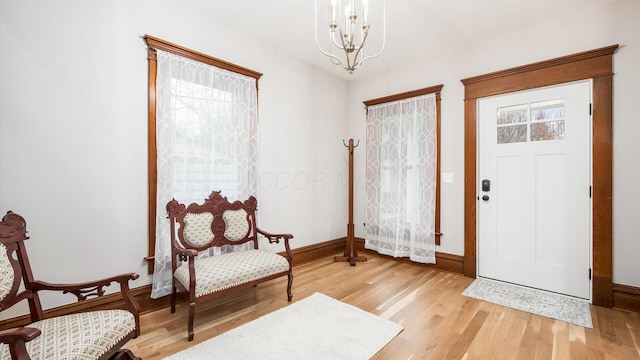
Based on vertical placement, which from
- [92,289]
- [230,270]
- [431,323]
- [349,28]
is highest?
[349,28]

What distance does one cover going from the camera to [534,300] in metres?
2.76

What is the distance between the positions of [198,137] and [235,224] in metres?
0.99

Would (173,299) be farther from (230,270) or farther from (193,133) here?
(193,133)

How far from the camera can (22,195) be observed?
195cm

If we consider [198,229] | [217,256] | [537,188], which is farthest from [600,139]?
[198,229]

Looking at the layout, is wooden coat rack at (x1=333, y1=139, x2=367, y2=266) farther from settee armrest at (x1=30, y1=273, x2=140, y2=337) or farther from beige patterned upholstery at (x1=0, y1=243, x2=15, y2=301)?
beige patterned upholstery at (x1=0, y1=243, x2=15, y2=301)

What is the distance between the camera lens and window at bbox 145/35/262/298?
2.53 m

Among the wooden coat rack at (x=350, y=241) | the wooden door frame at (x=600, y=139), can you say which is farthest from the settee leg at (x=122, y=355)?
the wooden door frame at (x=600, y=139)

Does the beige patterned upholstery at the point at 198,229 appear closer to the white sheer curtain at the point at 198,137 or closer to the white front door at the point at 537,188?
the white sheer curtain at the point at 198,137

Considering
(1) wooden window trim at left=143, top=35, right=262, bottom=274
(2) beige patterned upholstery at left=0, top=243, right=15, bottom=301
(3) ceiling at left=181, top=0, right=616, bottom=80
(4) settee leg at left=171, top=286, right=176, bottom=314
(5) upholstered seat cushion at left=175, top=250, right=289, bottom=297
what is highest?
(3) ceiling at left=181, top=0, right=616, bottom=80

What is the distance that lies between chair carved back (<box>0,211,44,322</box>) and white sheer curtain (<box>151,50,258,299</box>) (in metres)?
0.93

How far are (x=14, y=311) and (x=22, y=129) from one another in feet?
4.27

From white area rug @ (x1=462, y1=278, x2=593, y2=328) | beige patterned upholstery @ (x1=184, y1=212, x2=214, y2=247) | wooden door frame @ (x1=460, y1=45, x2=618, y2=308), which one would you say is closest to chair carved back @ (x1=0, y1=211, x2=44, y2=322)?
beige patterned upholstery @ (x1=184, y1=212, x2=214, y2=247)

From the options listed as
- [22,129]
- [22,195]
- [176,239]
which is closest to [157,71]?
[22,129]
